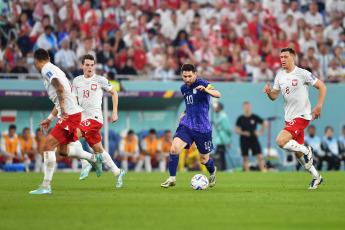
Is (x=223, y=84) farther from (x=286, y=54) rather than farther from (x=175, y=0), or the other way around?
(x=286, y=54)

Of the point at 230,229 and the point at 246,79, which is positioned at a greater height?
the point at 246,79

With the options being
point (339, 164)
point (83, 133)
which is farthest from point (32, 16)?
point (339, 164)

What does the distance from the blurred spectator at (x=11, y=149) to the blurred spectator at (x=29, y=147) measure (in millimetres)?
205

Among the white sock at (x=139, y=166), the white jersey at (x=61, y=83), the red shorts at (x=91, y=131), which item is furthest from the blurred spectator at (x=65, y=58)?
the white jersey at (x=61, y=83)

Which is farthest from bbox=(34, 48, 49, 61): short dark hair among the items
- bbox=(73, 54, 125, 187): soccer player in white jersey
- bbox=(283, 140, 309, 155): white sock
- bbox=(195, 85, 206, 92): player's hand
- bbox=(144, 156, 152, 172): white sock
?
bbox=(144, 156, 152, 172): white sock

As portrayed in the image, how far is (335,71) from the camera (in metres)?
27.1

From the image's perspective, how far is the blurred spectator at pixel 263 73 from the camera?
26.2 m

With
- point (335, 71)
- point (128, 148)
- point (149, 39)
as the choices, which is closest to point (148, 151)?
point (128, 148)

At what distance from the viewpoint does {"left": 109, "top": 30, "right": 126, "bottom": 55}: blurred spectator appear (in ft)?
79.0

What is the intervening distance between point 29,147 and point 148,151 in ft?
14.3

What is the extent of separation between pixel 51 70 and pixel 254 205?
3975 millimetres

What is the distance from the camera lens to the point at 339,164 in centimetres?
2584

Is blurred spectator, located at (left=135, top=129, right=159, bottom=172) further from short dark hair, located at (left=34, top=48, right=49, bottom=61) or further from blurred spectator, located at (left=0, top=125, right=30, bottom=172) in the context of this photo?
short dark hair, located at (left=34, top=48, right=49, bottom=61)

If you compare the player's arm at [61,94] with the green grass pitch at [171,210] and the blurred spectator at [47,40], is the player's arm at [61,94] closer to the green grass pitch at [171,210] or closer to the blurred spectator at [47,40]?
the green grass pitch at [171,210]
